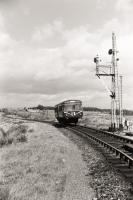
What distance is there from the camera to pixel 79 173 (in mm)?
11445

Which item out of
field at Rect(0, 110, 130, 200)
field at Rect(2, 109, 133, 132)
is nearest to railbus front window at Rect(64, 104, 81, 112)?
field at Rect(2, 109, 133, 132)

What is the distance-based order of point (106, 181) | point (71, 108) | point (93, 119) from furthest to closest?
point (93, 119), point (71, 108), point (106, 181)

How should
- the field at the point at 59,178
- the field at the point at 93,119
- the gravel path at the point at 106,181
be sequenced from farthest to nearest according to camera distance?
1. the field at the point at 93,119
2. the field at the point at 59,178
3. the gravel path at the point at 106,181

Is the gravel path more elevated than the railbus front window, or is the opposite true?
the railbus front window

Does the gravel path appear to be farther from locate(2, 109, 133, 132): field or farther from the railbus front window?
the railbus front window

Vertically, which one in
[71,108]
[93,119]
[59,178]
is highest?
[71,108]

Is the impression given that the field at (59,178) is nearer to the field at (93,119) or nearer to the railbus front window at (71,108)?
the field at (93,119)

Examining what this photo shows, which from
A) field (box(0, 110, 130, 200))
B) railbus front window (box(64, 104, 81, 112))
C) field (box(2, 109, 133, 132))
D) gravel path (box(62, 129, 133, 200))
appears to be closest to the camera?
gravel path (box(62, 129, 133, 200))

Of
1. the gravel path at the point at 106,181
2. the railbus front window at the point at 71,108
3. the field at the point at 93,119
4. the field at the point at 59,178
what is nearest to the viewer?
the gravel path at the point at 106,181

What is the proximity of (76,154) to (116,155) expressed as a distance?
2103 mm

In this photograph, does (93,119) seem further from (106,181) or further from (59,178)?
(106,181)

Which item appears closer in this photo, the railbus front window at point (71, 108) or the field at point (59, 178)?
the field at point (59, 178)

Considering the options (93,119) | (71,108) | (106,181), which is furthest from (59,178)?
(93,119)

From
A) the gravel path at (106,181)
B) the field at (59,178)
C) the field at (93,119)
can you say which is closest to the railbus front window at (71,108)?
the field at (93,119)
